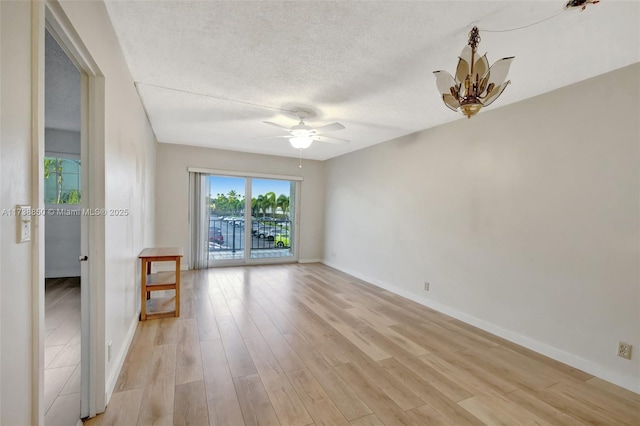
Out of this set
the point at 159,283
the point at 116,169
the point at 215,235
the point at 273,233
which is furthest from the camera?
the point at 273,233

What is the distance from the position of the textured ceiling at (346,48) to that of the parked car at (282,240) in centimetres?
361

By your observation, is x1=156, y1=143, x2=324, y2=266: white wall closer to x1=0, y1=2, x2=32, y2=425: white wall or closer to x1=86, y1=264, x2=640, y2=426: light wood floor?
x1=86, y1=264, x2=640, y2=426: light wood floor

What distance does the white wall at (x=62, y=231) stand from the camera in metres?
4.49

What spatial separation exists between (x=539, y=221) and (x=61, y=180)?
6751mm

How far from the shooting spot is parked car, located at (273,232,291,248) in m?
6.36

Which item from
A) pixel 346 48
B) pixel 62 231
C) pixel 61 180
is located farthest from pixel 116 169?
pixel 62 231

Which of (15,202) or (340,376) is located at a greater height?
(15,202)

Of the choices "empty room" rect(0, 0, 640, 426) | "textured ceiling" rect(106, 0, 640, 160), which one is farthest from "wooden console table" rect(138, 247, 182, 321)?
"textured ceiling" rect(106, 0, 640, 160)

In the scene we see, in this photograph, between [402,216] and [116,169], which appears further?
[402,216]

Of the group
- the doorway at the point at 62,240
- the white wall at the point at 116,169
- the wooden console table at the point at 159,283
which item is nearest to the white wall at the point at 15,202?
the doorway at the point at 62,240

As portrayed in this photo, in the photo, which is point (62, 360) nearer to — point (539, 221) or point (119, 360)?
point (119, 360)

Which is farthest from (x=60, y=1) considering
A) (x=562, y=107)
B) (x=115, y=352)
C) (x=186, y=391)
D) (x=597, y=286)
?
(x=597, y=286)

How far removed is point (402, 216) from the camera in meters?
4.29

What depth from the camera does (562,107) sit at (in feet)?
8.25
